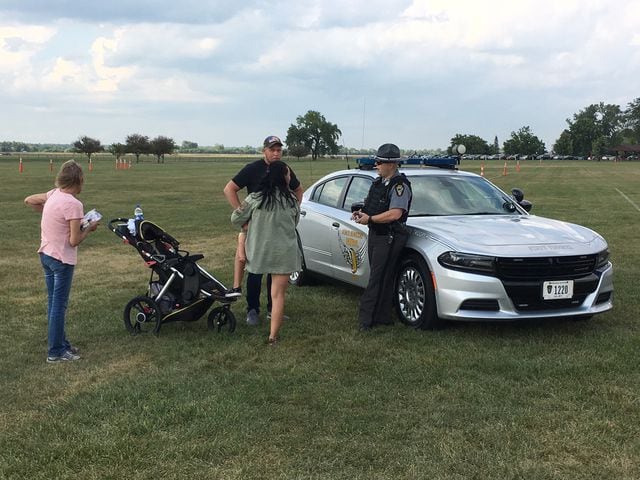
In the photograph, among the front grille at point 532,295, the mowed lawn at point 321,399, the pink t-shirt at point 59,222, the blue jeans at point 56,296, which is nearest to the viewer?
the mowed lawn at point 321,399

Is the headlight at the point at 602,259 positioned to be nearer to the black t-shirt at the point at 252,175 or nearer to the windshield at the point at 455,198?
the windshield at the point at 455,198

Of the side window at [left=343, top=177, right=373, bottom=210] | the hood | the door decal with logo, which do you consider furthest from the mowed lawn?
the side window at [left=343, top=177, right=373, bottom=210]

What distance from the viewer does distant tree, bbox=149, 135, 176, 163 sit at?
95.2 metres

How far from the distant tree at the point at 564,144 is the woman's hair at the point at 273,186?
499ft

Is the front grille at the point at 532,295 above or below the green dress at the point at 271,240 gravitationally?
below

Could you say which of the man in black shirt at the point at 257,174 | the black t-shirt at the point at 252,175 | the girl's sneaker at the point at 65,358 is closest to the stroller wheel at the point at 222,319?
the man in black shirt at the point at 257,174

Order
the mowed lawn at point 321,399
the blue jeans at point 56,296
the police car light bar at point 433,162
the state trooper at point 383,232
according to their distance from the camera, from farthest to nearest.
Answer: the police car light bar at point 433,162 < the state trooper at point 383,232 < the blue jeans at point 56,296 < the mowed lawn at point 321,399

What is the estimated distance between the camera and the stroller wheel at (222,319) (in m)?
5.98

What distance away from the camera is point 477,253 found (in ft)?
18.1

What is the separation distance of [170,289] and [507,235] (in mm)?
3100

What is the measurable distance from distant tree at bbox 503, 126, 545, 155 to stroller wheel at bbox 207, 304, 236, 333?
155776 mm

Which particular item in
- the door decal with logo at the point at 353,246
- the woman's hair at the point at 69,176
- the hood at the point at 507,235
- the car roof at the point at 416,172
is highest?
the car roof at the point at 416,172

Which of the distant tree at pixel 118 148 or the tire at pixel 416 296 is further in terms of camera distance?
the distant tree at pixel 118 148

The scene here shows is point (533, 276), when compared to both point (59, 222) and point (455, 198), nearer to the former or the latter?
point (455, 198)
